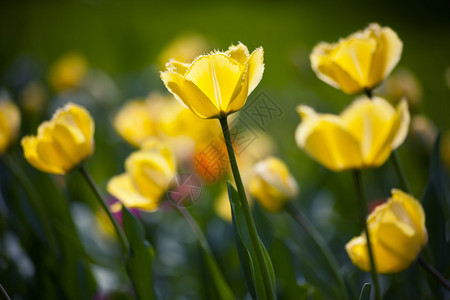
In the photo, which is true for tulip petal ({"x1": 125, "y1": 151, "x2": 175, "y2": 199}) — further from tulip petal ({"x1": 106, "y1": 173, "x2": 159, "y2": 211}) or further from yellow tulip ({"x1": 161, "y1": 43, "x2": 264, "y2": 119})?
yellow tulip ({"x1": 161, "y1": 43, "x2": 264, "y2": 119})

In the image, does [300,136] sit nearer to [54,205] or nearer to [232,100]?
[232,100]

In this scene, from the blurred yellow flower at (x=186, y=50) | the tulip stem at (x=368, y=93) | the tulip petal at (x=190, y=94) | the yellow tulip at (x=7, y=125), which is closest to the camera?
the tulip petal at (x=190, y=94)

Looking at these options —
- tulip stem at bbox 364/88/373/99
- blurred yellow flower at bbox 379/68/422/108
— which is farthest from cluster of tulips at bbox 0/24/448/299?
blurred yellow flower at bbox 379/68/422/108

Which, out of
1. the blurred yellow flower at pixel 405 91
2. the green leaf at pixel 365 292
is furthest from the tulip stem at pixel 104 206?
the blurred yellow flower at pixel 405 91

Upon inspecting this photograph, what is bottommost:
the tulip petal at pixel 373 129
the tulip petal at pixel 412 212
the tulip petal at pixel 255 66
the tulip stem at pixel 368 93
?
the tulip petal at pixel 412 212

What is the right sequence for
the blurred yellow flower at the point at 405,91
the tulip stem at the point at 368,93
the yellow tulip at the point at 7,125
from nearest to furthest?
the tulip stem at the point at 368,93 → the yellow tulip at the point at 7,125 → the blurred yellow flower at the point at 405,91

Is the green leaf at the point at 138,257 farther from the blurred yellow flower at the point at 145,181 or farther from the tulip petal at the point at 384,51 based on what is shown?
the tulip petal at the point at 384,51

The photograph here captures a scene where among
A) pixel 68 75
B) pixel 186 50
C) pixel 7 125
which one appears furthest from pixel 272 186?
pixel 68 75

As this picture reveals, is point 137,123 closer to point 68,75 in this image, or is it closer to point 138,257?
point 138,257
